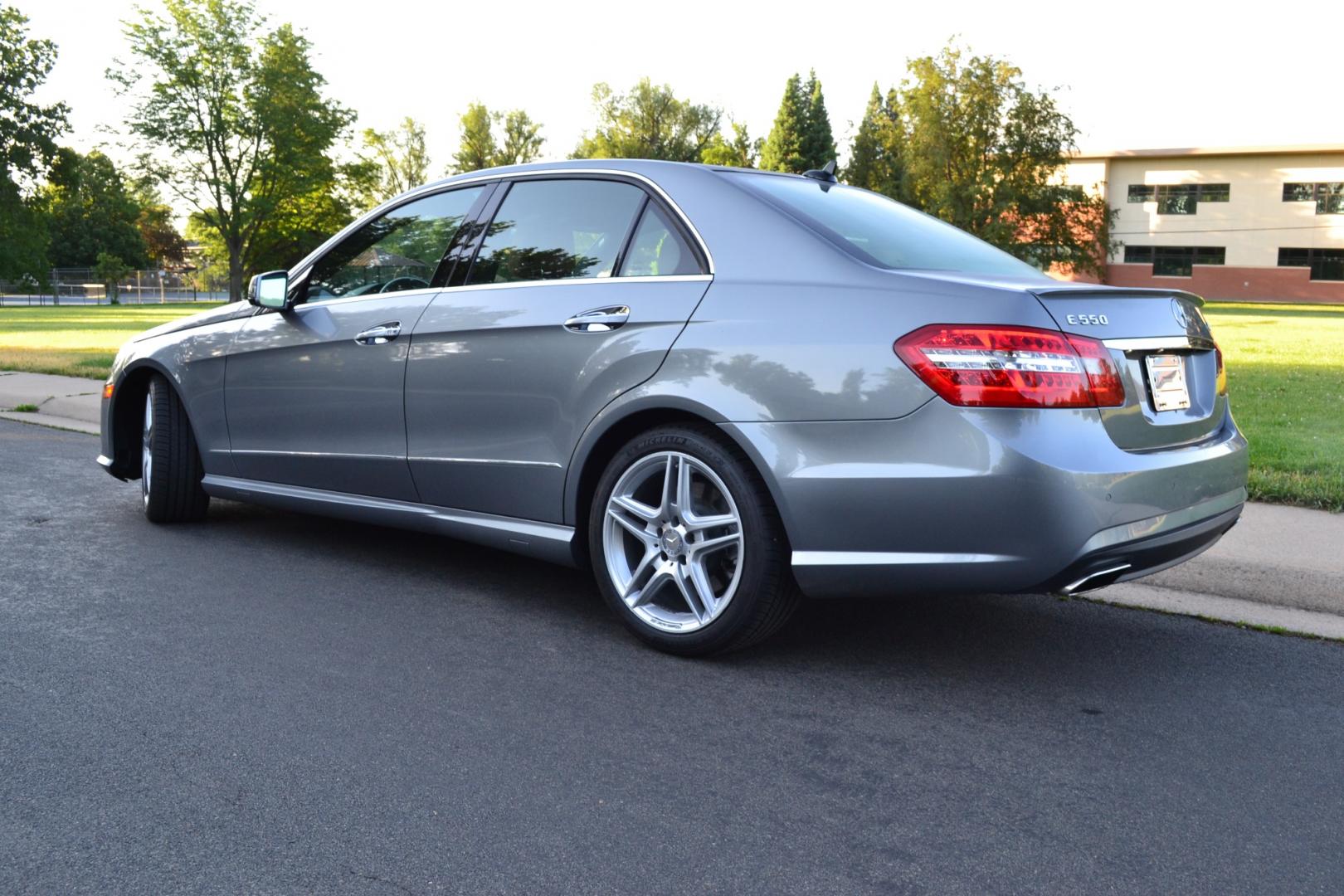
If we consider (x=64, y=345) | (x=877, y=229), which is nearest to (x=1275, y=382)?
(x=877, y=229)

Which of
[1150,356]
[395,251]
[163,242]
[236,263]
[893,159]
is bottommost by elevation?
[1150,356]

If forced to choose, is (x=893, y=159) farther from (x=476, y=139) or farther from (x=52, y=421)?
(x=52, y=421)

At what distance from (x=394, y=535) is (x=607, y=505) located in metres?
2.16

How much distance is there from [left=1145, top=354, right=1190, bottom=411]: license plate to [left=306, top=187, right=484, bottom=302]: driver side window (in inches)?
101

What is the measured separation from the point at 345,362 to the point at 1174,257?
64.5 meters

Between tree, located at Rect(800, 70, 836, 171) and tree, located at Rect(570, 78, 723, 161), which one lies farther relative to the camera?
tree, located at Rect(800, 70, 836, 171)

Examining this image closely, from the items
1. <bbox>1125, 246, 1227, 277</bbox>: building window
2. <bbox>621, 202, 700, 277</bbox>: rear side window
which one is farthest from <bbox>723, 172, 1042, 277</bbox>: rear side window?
<bbox>1125, 246, 1227, 277</bbox>: building window

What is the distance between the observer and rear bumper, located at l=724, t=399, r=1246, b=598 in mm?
3156

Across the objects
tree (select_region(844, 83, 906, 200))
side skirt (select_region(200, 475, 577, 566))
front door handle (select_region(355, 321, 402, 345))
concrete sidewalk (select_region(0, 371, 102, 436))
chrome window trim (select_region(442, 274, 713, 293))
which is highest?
tree (select_region(844, 83, 906, 200))

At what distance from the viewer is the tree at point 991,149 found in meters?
51.9

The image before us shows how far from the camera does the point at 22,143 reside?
38562 millimetres

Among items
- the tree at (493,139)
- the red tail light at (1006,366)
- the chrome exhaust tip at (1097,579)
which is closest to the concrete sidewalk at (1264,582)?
the chrome exhaust tip at (1097,579)

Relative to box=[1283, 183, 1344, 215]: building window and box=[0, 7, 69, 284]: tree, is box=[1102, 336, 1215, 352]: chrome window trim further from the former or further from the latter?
box=[1283, 183, 1344, 215]: building window

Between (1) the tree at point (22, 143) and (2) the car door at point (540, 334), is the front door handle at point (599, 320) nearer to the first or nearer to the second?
(2) the car door at point (540, 334)
